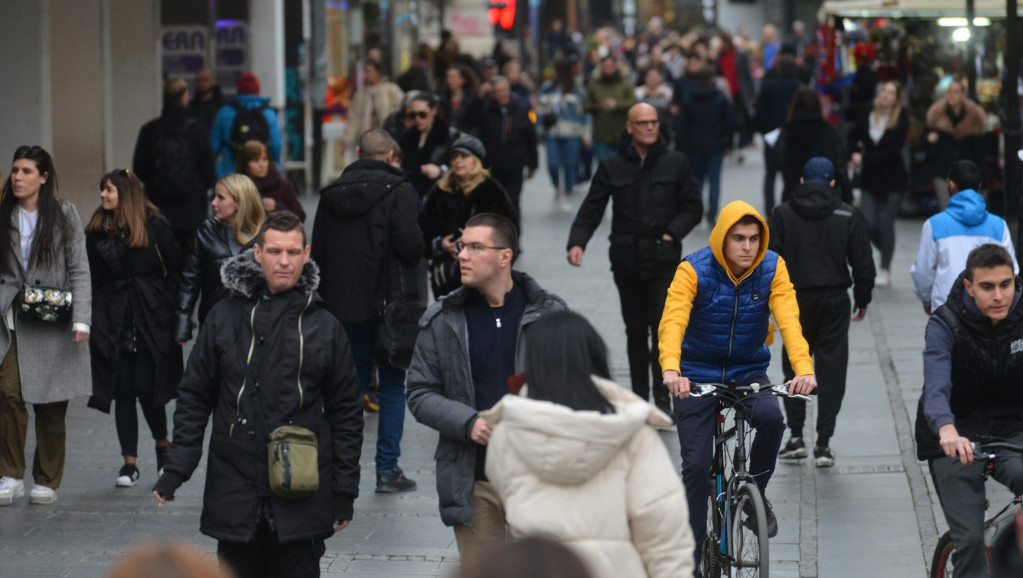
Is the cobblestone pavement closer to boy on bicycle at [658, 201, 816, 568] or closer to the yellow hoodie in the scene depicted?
boy on bicycle at [658, 201, 816, 568]

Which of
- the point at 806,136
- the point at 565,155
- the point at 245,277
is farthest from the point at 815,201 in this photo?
the point at 565,155

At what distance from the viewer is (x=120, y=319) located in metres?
8.81

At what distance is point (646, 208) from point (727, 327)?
3.20 meters

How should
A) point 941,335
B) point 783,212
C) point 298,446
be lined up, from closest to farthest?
point 298,446
point 941,335
point 783,212

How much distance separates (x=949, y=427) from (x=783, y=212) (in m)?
3.70

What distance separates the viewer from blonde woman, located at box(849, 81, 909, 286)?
14.9 metres

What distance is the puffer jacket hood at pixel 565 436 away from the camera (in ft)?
13.6

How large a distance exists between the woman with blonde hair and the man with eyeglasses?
5.39 metres

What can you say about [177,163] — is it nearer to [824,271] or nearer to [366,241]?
[366,241]

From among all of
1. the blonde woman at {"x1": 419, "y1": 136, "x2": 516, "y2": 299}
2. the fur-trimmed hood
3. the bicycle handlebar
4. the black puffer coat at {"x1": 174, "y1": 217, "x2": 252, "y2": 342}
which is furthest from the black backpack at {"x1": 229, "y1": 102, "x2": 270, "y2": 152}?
the fur-trimmed hood

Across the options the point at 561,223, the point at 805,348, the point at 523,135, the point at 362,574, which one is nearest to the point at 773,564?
the point at 805,348

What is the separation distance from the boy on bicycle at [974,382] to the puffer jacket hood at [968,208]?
3073 mm

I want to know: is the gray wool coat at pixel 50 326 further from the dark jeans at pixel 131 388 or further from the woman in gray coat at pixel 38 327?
the dark jeans at pixel 131 388

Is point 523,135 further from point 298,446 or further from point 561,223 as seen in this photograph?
point 298,446
